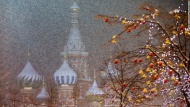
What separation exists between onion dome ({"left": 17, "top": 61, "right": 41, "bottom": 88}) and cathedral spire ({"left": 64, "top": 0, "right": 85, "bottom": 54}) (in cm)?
85

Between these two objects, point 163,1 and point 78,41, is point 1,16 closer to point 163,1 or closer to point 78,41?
point 78,41

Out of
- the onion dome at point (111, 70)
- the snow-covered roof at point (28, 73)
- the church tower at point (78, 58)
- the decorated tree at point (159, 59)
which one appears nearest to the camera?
the decorated tree at point (159, 59)

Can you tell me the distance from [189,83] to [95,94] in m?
5.96

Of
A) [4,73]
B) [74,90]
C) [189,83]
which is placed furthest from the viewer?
[74,90]

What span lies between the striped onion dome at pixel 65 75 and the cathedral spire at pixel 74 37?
0.35m

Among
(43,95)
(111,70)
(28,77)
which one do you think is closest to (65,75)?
(43,95)

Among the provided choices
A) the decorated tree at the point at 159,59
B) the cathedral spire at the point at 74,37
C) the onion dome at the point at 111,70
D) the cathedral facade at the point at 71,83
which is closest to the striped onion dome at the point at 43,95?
the cathedral facade at the point at 71,83

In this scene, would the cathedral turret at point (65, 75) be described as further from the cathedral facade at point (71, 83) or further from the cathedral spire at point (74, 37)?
the cathedral spire at point (74, 37)

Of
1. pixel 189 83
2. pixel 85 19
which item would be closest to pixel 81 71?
pixel 85 19

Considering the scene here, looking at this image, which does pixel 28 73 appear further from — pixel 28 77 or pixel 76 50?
pixel 76 50

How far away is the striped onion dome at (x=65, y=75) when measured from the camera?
32.0ft

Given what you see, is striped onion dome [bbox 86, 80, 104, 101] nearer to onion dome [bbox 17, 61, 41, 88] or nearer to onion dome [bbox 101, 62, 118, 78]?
onion dome [bbox 101, 62, 118, 78]

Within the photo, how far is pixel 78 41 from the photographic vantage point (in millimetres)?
9953

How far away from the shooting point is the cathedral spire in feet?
32.3
